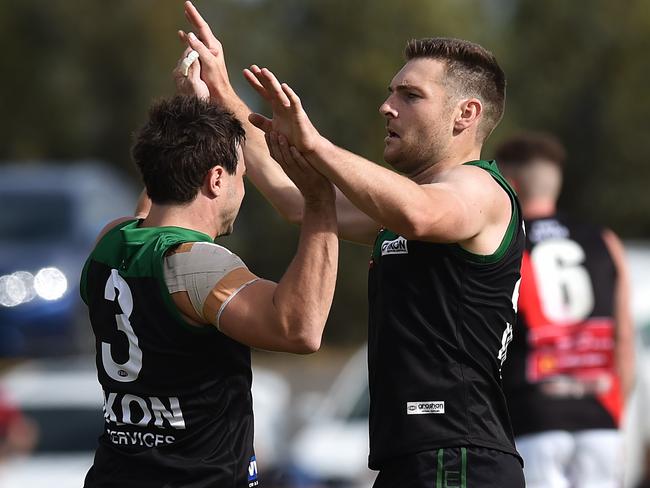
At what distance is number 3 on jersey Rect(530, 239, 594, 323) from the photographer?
6.77 m

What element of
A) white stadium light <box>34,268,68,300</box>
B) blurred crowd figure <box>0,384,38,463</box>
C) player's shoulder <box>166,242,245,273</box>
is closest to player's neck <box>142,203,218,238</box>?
player's shoulder <box>166,242,245,273</box>

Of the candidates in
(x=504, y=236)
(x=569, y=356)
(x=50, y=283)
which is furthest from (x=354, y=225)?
(x=50, y=283)

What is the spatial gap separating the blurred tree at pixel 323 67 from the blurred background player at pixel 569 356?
20009 millimetres

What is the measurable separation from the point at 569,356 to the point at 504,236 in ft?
8.44

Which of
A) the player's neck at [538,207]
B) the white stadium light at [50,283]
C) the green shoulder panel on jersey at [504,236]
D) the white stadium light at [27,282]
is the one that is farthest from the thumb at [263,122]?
the white stadium light at [27,282]

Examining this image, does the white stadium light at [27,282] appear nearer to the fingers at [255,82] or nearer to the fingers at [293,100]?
the fingers at [255,82]

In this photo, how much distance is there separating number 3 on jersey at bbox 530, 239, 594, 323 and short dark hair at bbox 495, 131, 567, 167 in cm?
54

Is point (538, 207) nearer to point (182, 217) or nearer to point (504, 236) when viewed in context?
point (504, 236)

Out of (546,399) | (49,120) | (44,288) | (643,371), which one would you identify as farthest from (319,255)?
(49,120)

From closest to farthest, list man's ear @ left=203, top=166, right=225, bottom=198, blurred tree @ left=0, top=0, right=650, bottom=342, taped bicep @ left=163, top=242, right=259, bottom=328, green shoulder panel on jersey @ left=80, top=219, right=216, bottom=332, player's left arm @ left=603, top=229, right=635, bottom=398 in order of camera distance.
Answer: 1. taped bicep @ left=163, top=242, right=259, bottom=328
2. green shoulder panel on jersey @ left=80, top=219, right=216, bottom=332
3. man's ear @ left=203, top=166, right=225, bottom=198
4. player's left arm @ left=603, top=229, right=635, bottom=398
5. blurred tree @ left=0, top=0, right=650, bottom=342

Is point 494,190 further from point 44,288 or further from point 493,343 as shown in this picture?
point 44,288

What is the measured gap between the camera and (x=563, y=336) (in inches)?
268

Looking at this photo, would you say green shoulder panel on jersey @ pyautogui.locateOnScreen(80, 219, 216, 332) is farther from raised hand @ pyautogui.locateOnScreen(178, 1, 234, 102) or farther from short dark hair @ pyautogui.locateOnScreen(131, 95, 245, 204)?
raised hand @ pyautogui.locateOnScreen(178, 1, 234, 102)

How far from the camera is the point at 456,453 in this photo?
4.35 metres
